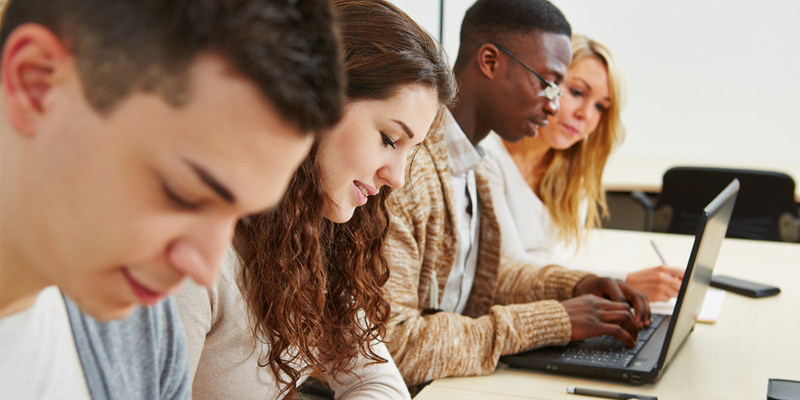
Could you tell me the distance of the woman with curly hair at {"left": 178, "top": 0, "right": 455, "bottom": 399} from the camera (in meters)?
1.02

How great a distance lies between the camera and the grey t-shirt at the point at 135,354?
0.65 metres

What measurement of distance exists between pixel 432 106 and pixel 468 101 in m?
0.69

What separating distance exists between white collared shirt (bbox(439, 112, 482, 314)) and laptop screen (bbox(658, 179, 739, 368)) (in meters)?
0.52

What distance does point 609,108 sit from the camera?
246 cm

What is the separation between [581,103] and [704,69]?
7.35 ft

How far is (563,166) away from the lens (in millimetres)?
2428

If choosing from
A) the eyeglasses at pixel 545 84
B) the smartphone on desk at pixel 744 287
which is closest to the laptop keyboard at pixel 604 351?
the smartphone on desk at pixel 744 287

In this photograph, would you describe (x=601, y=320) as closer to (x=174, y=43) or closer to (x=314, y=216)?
(x=314, y=216)

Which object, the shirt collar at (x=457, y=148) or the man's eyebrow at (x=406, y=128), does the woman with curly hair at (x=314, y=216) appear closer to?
the man's eyebrow at (x=406, y=128)

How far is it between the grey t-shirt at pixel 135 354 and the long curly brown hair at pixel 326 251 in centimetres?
25

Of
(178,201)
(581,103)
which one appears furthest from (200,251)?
(581,103)

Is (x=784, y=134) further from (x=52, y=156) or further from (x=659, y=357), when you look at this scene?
(x=52, y=156)

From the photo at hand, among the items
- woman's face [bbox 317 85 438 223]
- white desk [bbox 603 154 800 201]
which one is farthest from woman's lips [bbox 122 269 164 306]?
white desk [bbox 603 154 800 201]

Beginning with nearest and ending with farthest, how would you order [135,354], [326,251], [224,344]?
[135,354]
[224,344]
[326,251]
